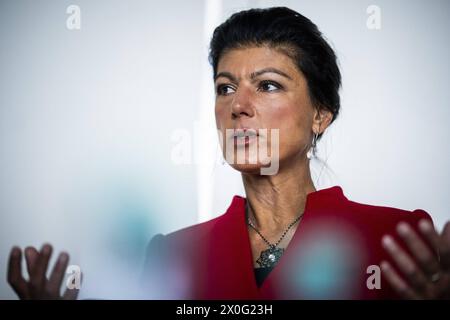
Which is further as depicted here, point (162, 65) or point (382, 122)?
point (162, 65)

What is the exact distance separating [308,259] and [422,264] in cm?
33

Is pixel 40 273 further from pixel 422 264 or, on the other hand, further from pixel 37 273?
pixel 422 264

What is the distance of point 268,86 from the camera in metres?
1.29

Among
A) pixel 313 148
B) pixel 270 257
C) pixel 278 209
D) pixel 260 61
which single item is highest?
pixel 260 61

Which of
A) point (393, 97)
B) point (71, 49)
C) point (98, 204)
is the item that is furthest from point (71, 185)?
point (393, 97)

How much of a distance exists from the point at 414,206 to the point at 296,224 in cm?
47

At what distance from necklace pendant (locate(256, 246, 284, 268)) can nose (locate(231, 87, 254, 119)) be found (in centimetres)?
35

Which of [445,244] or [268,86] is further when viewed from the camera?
[268,86]

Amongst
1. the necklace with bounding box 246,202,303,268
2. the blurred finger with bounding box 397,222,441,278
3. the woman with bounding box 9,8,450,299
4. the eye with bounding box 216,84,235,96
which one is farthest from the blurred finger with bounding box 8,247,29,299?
the blurred finger with bounding box 397,222,441,278

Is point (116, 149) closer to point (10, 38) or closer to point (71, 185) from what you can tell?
point (71, 185)

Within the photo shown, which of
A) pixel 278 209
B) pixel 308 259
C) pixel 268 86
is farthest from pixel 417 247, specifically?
pixel 268 86

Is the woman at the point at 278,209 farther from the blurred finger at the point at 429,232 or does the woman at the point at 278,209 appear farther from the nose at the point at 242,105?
the blurred finger at the point at 429,232

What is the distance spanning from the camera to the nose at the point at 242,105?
1262mm

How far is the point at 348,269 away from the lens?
3.97ft
